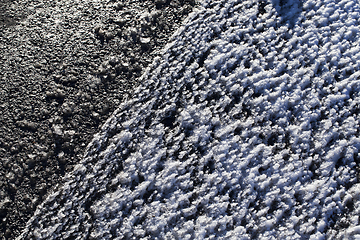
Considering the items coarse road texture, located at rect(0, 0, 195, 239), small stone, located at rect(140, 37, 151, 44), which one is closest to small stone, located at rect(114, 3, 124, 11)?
coarse road texture, located at rect(0, 0, 195, 239)

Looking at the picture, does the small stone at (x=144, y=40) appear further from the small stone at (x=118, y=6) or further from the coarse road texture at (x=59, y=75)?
the small stone at (x=118, y=6)

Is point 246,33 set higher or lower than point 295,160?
higher

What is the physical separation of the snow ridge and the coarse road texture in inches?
2.1

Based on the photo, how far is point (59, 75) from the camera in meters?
0.87

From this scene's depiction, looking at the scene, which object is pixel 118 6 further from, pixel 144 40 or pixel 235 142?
pixel 235 142

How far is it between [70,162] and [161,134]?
0.27 m

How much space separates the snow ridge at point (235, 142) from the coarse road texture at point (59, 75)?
5 centimetres

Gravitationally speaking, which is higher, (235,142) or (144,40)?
(144,40)

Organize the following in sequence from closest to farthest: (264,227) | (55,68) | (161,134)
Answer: (264,227) < (161,134) < (55,68)

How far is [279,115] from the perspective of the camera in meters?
0.78

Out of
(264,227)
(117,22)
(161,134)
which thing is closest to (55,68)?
(117,22)

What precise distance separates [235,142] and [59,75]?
0.59 meters

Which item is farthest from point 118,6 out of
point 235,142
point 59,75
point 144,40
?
point 235,142

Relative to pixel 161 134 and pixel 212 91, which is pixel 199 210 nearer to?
pixel 161 134
